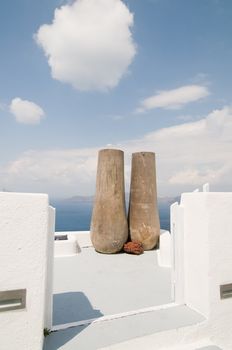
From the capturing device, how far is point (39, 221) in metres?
2.58

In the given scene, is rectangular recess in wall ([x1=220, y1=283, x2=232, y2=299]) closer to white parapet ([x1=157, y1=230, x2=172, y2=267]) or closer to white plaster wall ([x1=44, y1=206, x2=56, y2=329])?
white plaster wall ([x1=44, y1=206, x2=56, y2=329])

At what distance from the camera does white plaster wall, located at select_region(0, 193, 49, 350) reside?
2455 mm

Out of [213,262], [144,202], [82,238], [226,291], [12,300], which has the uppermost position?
[144,202]

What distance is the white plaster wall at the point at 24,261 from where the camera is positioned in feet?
8.05

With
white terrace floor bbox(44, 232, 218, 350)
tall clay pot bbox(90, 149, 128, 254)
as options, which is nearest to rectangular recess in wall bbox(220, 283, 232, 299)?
white terrace floor bbox(44, 232, 218, 350)

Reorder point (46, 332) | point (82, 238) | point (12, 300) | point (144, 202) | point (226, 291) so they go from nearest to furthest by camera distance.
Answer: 1. point (12, 300)
2. point (46, 332)
3. point (226, 291)
4. point (144, 202)
5. point (82, 238)

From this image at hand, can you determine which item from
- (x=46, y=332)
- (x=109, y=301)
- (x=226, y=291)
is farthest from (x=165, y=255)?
(x=46, y=332)

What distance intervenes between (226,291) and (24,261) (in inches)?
101

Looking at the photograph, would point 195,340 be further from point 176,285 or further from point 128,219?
point 128,219

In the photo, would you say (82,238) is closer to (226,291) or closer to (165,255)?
(165,255)

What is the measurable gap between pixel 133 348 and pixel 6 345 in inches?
50.6

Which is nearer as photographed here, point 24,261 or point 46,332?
point 24,261

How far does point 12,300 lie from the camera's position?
249 centimetres

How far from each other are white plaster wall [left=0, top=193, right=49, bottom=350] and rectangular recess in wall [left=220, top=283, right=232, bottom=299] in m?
2.24
